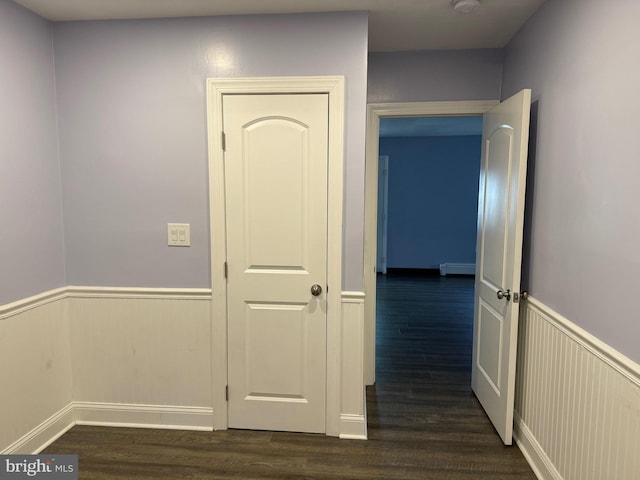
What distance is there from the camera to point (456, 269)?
731 centimetres

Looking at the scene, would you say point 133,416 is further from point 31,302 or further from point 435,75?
point 435,75

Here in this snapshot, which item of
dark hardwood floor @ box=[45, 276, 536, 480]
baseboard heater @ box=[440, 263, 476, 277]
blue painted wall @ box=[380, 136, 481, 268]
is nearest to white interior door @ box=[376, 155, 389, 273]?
blue painted wall @ box=[380, 136, 481, 268]

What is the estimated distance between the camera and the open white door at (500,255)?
2.15 meters

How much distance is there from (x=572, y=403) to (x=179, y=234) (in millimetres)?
2164

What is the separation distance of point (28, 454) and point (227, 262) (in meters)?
1.46

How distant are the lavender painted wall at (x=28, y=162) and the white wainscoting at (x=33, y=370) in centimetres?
10

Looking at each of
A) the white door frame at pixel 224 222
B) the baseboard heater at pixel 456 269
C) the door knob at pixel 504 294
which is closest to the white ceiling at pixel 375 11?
the white door frame at pixel 224 222

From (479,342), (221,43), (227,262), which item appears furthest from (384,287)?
(221,43)

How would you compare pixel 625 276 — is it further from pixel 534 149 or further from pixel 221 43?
pixel 221 43

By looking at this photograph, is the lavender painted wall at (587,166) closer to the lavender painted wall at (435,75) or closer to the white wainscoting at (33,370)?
the lavender painted wall at (435,75)

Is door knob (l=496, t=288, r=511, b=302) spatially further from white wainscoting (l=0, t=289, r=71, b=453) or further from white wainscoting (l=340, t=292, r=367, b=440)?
white wainscoting (l=0, t=289, r=71, b=453)

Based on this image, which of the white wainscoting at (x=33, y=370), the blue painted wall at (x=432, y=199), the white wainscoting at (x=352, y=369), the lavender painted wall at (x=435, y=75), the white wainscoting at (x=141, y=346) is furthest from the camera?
the blue painted wall at (x=432, y=199)

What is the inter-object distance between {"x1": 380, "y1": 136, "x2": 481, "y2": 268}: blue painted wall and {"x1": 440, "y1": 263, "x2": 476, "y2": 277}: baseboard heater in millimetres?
101

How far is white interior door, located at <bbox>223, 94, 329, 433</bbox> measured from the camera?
225 centimetres
